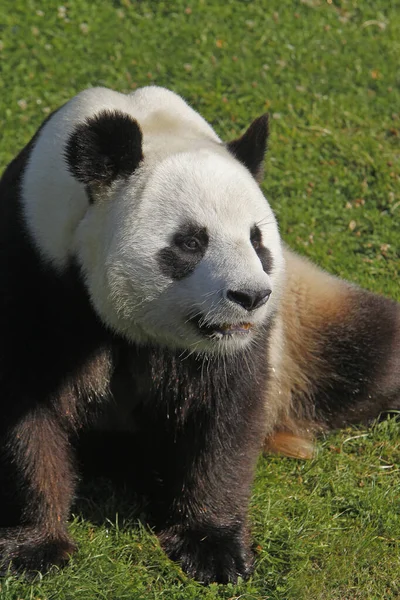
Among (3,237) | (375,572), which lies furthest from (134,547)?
(3,237)

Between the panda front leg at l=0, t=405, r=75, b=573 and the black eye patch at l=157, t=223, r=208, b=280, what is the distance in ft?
3.11

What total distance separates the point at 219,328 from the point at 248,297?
31 centimetres

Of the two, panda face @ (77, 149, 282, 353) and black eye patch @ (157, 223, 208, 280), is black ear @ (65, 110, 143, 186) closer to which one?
panda face @ (77, 149, 282, 353)

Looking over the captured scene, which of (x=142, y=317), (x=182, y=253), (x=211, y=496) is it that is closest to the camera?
(x=182, y=253)

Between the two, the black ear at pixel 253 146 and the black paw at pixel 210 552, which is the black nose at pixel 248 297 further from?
the black paw at pixel 210 552

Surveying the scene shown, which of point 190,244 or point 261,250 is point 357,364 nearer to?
point 261,250

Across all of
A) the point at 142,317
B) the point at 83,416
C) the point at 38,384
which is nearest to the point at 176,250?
the point at 142,317

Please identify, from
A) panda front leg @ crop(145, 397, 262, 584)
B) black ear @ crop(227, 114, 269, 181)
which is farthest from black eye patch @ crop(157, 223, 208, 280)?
panda front leg @ crop(145, 397, 262, 584)

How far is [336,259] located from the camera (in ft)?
24.0

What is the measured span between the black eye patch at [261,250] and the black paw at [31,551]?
5.36 ft

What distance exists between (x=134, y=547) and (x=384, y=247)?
3.49 metres

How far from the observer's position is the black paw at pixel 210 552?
4754mm

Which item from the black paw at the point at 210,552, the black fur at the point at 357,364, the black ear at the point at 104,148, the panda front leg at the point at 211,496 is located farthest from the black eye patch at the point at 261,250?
the black fur at the point at 357,364

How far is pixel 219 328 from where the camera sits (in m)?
4.25
